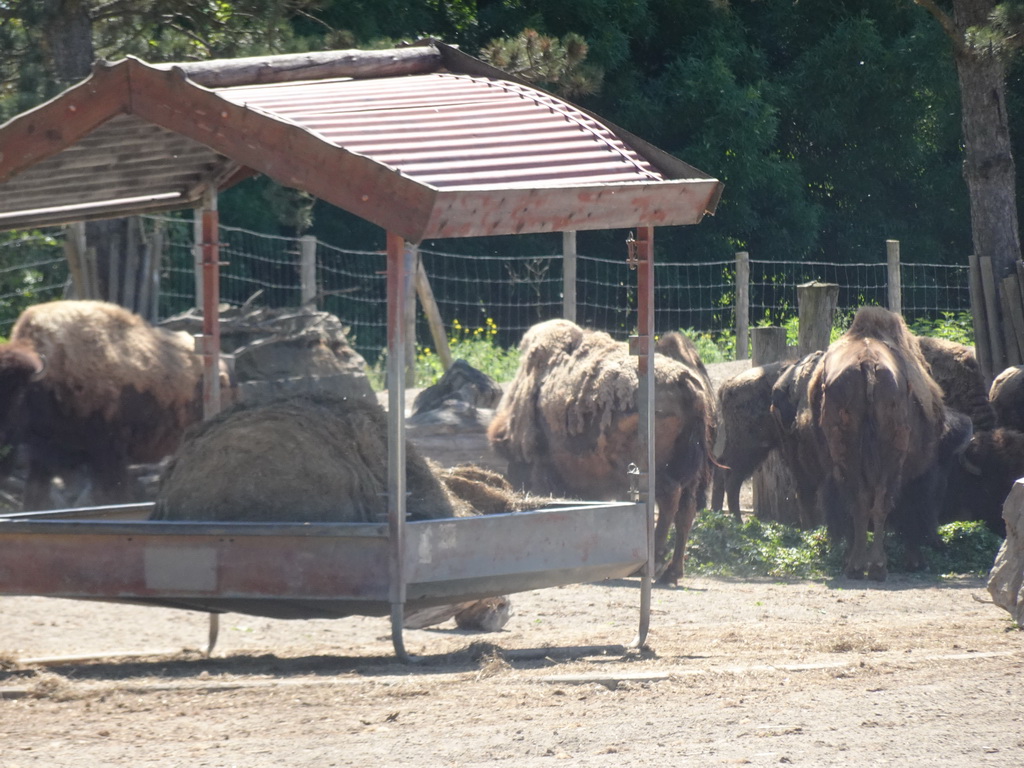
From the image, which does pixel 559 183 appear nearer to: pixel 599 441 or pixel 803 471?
pixel 599 441

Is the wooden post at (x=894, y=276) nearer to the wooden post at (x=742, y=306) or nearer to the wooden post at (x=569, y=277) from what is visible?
the wooden post at (x=742, y=306)

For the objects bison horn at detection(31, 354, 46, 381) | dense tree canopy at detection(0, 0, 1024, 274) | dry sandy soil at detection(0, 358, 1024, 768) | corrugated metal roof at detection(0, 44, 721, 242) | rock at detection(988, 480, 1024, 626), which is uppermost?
dense tree canopy at detection(0, 0, 1024, 274)

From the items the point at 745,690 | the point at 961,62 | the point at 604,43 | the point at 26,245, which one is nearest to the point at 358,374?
the point at 26,245

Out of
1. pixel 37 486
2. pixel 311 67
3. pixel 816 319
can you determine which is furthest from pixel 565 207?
pixel 816 319

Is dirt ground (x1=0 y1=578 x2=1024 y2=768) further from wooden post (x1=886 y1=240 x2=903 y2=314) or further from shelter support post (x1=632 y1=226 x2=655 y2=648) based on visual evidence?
wooden post (x1=886 y1=240 x2=903 y2=314)

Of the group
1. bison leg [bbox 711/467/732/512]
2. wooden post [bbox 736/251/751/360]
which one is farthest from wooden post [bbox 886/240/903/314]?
bison leg [bbox 711/467/732/512]

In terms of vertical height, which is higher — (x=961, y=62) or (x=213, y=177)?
(x=961, y=62)

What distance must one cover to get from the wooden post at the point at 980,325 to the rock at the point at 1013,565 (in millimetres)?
5475

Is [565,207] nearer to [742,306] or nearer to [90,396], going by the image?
[90,396]

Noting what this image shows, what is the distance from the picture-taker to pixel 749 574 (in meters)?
9.92

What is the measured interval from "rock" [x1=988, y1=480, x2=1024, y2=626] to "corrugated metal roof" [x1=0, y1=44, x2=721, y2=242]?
219cm

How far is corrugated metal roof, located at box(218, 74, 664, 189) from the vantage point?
219 inches

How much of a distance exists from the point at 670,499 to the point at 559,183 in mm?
4453

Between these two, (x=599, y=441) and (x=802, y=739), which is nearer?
(x=802, y=739)
